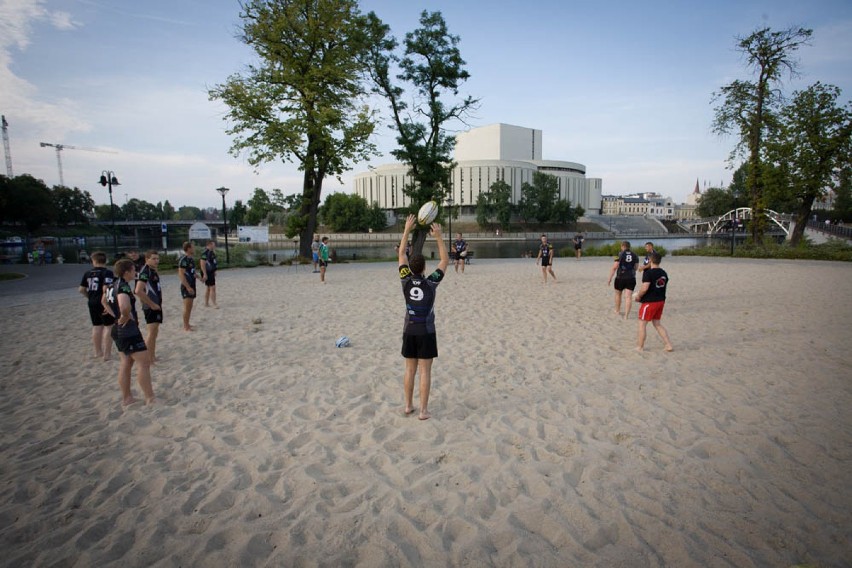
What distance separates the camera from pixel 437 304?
12.6m

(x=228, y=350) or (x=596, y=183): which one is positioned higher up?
(x=596, y=183)

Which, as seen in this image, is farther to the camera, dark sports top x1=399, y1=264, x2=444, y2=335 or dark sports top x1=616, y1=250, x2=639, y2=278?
dark sports top x1=616, y1=250, x2=639, y2=278

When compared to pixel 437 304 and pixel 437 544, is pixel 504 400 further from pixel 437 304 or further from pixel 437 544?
pixel 437 304

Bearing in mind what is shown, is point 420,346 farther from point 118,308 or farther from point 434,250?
point 434,250

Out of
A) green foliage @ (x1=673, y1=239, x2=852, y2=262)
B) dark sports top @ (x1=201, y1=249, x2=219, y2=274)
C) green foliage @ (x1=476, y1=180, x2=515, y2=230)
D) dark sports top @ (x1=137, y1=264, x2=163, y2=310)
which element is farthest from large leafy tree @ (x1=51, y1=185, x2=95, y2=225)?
green foliage @ (x1=673, y1=239, x2=852, y2=262)

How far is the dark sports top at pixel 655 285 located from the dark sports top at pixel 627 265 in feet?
10.3

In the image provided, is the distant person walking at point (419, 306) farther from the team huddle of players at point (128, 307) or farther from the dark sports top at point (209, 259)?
the dark sports top at point (209, 259)

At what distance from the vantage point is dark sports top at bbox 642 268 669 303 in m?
7.53

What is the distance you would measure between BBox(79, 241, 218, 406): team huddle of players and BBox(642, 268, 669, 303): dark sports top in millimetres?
8123

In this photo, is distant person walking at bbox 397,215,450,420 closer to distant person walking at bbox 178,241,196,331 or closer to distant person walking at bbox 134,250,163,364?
distant person walking at bbox 134,250,163,364

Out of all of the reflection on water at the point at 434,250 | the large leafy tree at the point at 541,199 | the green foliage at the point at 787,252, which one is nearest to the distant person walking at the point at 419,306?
the reflection on water at the point at 434,250

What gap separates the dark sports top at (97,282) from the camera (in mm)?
7188

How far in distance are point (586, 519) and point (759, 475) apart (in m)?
1.96

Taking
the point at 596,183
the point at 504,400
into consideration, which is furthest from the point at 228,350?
the point at 596,183
